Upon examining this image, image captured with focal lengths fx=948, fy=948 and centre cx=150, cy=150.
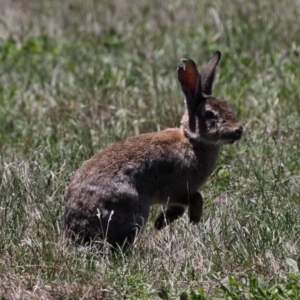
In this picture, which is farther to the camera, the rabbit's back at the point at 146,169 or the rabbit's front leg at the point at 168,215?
the rabbit's front leg at the point at 168,215

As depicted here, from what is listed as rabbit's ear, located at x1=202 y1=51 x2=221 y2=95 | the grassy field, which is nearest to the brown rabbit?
rabbit's ear, located at x1=202 y1=51 x2=221 y2=95

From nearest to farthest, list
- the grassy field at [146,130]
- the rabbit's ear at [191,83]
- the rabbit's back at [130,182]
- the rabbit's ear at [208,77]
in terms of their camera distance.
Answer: the grassy field at [146,130], the rabbit's back at [130,182], the rabbit's ear at [191,83], the rabbit's ear at [208,77]

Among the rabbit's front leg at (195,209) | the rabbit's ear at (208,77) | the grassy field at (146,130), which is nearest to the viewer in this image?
the grassy field at (146,130)

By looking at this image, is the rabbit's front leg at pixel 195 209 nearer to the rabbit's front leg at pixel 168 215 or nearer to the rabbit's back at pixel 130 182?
the rabbit's back at pixel 130 182

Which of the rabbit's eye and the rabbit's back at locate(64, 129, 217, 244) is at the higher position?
the rabbit's eye

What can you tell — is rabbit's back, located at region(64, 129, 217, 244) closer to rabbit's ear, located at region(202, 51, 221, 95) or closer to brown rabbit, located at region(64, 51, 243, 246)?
brown rabbit, located at region(64, 51, 243, 246)

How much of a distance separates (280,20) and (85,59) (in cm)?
228

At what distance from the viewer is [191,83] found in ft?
22.4

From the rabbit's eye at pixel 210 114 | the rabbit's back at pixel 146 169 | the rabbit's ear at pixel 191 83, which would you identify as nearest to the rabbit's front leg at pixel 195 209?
the rabbit's back at pixel 146 169

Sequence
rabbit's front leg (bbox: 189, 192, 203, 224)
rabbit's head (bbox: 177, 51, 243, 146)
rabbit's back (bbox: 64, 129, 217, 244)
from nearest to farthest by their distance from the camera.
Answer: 1. rabbit's back (bbox: 64, 129, 217, 244)
2. rabbit's front leg (bbox: 189, 192, 203, 224)
3. rabbit's head (bbox: 177, 51, 243, 146)

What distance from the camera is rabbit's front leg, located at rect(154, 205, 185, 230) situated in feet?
21.1

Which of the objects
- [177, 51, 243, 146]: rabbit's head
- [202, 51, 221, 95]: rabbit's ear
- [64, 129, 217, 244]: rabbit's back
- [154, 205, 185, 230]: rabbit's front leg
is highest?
[202, 51, 221, 95]: rabbit's ear

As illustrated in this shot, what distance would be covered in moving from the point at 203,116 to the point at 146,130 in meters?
1.63

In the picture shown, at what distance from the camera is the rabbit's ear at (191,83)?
674 centimetres
